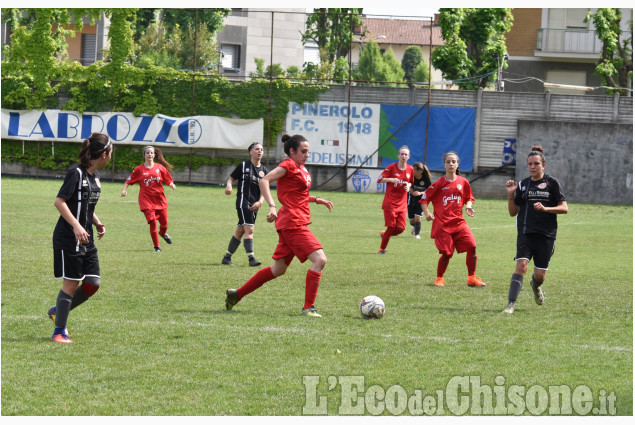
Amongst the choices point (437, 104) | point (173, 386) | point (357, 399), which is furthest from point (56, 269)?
point (437, 104)

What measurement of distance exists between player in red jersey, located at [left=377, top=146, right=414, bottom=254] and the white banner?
18535 millimetres

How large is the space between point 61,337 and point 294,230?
2.57m

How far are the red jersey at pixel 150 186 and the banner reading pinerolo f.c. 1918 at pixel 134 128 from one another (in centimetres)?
1998

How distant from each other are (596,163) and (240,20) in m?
28.0

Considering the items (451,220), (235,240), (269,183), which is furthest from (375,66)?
(269,183)

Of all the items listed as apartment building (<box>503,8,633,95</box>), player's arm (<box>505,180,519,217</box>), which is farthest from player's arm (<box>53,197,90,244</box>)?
apartment building (<box>503,8,633,95</box>)

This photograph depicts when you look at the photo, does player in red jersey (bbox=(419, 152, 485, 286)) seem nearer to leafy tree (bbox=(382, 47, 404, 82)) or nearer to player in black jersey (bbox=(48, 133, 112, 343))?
player in black jersey (bbox=(48, 133, 112, 343))

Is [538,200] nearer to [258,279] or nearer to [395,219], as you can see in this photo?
[258,279]

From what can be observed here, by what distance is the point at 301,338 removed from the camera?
7887 millimetres

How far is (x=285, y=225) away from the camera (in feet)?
29.9

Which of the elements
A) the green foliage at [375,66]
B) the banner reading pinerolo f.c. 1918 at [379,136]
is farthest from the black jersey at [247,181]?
the green foliage at [375,66]

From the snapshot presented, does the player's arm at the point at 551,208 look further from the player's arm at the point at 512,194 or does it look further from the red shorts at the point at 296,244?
the red shorts at the point at 296,244

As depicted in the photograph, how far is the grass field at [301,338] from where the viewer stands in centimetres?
592

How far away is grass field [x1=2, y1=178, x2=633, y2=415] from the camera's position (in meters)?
5.92
